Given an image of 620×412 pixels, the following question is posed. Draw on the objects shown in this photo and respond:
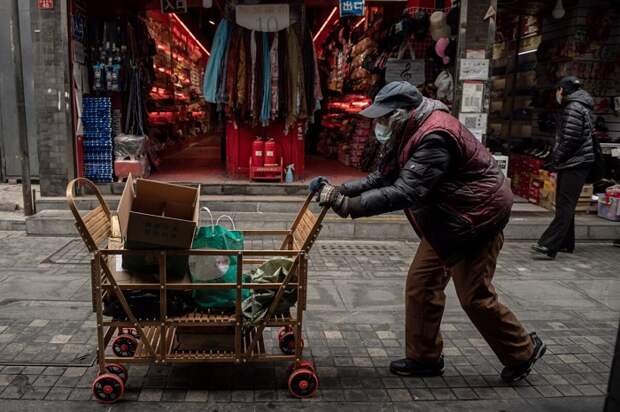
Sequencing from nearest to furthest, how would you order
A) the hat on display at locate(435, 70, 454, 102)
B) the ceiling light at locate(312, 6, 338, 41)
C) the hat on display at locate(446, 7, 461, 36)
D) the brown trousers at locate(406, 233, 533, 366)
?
the brown trousers at locate(406, 233, 533, 366) < the hat on display at locate(446, 7, 461, 36) < the hat on display at locate(435, 70, 454, 102) < the ceiling light at locate(312, 6, 338, 41)

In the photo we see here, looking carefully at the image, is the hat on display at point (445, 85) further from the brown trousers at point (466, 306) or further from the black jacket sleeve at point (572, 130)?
the brown trousers at point (466, 306)

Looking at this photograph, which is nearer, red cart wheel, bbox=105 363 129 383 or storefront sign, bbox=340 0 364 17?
red cart wheel, bbox=105 363 129 383

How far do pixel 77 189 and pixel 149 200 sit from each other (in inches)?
215

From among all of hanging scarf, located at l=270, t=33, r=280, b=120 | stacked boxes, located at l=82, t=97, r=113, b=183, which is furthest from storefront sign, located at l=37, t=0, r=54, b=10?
hanging scarf, located at l=270, t=33, r=280, b=120

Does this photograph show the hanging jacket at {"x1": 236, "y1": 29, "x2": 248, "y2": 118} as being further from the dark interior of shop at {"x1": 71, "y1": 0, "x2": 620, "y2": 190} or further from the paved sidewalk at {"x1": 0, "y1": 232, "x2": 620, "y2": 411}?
the paved sidewalk at {"x1": 0, "y1": 232, "x2": 620, "y2": 411}

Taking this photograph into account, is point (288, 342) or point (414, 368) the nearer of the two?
point (414, 368)

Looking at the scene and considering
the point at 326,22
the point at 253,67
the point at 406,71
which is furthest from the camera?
the point at 326,22

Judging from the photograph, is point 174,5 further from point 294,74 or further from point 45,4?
point 294,74

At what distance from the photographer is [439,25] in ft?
26.9

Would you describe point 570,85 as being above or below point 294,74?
below

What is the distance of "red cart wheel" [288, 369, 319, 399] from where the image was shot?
11.2 ft

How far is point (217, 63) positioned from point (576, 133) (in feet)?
16.9

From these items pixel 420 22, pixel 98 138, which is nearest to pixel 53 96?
pixel 98 138

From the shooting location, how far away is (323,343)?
4.31 m
